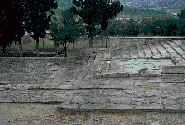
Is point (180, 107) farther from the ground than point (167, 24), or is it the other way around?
point (167, 24)

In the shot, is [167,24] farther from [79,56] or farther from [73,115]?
[73,115]

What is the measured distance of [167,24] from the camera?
123 feet

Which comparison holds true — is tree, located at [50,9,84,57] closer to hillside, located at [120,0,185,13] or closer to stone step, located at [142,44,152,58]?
stone step, located at [142,44,152,58]

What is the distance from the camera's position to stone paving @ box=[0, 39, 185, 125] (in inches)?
622

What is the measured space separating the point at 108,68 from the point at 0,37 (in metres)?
8.62

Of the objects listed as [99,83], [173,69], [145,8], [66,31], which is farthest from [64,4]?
[99,83]

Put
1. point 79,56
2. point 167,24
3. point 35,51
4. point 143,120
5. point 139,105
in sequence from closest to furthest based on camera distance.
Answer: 1. point 143,120
2. point 139,105
3. point 79,56
4. point 35,51
5. point 167,24

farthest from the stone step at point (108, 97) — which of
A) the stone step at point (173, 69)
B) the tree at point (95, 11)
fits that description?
the tree at point (95, 11)

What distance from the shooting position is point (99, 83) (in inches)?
783

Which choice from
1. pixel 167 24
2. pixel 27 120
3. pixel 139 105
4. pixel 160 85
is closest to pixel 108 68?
pixel 160 85

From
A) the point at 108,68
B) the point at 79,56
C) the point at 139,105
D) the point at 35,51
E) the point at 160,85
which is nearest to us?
the point at 139,105

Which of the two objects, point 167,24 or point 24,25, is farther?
point 167,24

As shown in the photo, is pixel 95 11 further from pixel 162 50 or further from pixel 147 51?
pixel 162 50

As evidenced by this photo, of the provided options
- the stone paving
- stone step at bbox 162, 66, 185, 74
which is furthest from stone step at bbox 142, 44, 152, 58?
stone step at bbox 162, 66, 185, 74
